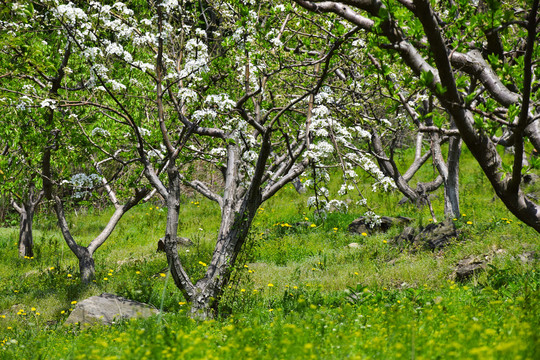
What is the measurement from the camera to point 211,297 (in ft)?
19.4

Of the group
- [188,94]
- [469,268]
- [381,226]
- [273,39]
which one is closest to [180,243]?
[381,226]

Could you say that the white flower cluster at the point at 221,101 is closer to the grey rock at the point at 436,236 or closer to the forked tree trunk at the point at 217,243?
the forked tree trunk at the point at 217,243

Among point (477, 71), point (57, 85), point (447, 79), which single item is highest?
point (57, 85)

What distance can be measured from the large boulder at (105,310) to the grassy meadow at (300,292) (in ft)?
0.94

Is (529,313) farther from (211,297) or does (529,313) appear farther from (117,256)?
(117,256)

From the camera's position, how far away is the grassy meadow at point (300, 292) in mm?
3266

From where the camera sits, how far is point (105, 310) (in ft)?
21.5

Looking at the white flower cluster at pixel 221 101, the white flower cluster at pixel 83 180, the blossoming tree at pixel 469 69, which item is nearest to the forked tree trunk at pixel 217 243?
the white flower cluster at pixel 221 101

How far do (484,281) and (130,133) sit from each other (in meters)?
6.24

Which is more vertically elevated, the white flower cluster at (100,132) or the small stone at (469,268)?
the white flower cluster at (100,132)

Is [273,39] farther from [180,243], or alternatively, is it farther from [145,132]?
[180,243]

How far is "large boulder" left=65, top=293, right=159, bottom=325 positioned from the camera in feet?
20.6

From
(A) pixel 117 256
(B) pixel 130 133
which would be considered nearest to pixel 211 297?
(B) pixel 130 133

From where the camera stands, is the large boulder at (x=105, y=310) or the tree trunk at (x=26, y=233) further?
the tree trunk at (x=26, y=233)
